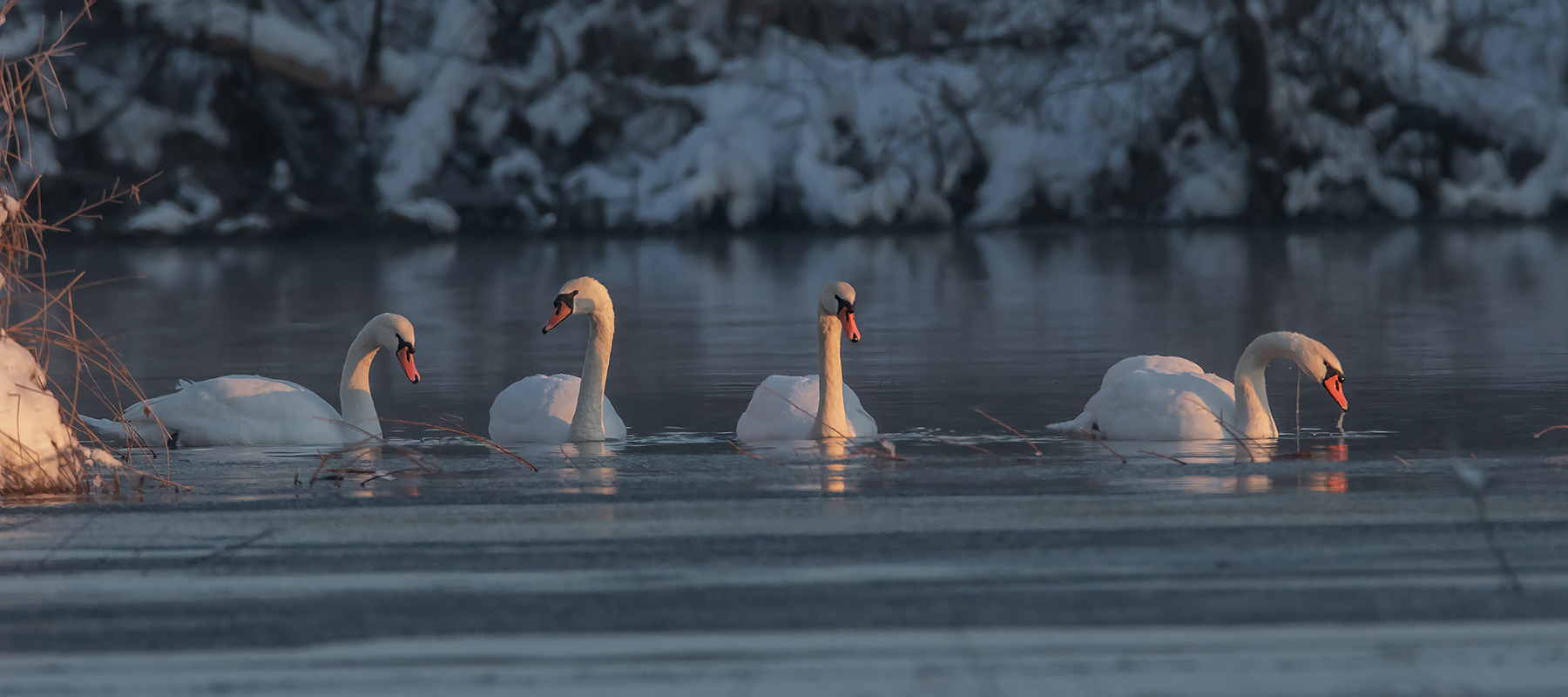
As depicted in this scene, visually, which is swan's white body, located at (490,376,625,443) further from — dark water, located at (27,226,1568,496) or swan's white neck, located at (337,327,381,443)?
swan's white neck, located at (337,327,381,443)

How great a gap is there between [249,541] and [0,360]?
4.45 ft

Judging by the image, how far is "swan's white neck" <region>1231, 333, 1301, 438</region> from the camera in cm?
818

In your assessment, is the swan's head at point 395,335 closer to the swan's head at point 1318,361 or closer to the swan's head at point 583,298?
the swan's head at point 583,298

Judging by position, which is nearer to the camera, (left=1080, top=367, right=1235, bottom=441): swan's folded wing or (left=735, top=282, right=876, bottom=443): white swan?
(left=1080, top=367, right=1235, bottom=441): swan's folded wing

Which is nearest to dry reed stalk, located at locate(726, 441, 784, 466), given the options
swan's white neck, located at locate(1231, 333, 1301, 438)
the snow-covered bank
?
swan's white neck, located at locate(1231, 333, 1301, 438)

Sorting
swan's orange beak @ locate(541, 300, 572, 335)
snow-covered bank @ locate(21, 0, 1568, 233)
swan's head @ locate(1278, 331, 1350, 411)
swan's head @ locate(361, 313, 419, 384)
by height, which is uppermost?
snow-covered bank @ locate(21, 0, 1568, 233)

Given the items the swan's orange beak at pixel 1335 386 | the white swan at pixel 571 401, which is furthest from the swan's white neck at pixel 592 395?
the swan's orange beak at pixel 1335 386

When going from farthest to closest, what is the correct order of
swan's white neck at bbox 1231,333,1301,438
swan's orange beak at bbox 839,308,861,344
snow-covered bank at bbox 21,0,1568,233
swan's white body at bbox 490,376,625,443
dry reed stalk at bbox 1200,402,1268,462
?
snow-covered bank at bbox 21,0,1568,233, swan's white body at bbox 490,376,625,443, swan's orange beak at bbox 839,308,861,344, swan's white neck at bbox 1231,333,1301,438, dry reed stalk at bbox 1200,402,1268,462

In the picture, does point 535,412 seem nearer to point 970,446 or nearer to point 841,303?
point 841,303

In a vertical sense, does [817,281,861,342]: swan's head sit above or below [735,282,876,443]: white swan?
above

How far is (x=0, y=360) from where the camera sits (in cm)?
630

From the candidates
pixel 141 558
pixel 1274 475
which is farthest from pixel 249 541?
pixel 1274 475

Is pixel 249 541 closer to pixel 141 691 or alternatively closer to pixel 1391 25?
pixel 141 691

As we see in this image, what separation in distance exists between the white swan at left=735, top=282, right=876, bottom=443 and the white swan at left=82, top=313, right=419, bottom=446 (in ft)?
5.28
